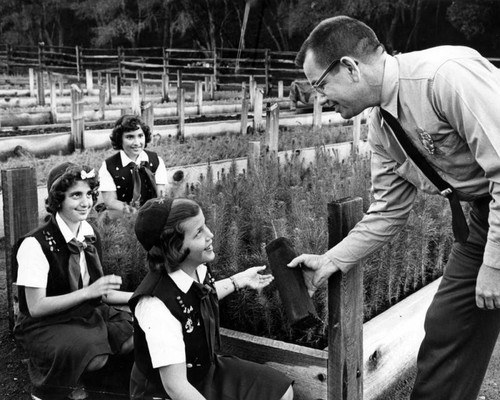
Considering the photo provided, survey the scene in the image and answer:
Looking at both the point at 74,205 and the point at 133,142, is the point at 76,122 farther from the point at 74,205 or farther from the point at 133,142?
the point at 74,205

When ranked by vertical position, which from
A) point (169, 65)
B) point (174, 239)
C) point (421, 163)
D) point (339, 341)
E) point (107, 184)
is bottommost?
point (339, 341)

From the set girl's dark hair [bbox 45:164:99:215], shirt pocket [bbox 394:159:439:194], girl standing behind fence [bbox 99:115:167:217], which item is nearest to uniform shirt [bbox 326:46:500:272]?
shirt pocket [bbox 394:159:439:194]

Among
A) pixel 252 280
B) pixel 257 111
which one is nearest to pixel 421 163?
pixel 252 280

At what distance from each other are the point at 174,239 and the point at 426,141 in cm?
99

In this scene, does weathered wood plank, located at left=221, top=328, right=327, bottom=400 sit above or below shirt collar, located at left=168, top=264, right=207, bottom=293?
below

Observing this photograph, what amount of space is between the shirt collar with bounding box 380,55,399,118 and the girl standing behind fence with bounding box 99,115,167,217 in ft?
9.62

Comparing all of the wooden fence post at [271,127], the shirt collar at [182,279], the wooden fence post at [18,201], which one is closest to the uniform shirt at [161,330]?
the shirt collar at [182,279]

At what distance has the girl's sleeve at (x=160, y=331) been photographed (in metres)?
2.62

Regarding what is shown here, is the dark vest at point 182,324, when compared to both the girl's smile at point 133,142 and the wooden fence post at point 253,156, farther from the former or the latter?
the wooden fence post at point 253,156

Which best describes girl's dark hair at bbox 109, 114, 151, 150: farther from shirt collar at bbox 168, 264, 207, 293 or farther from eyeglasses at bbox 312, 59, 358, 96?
eyeglasses at bbox 312, 59, 358, 96

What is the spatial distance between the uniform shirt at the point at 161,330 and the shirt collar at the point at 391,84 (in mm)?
1012

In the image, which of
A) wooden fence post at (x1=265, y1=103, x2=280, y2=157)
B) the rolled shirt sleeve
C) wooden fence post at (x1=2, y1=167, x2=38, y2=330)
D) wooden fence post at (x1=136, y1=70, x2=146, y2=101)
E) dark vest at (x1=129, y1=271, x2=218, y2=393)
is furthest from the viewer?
wooden fence post at (x1=136, y1=70, x2=146, y2=101)

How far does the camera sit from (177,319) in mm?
2691

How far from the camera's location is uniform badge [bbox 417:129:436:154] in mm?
2643
